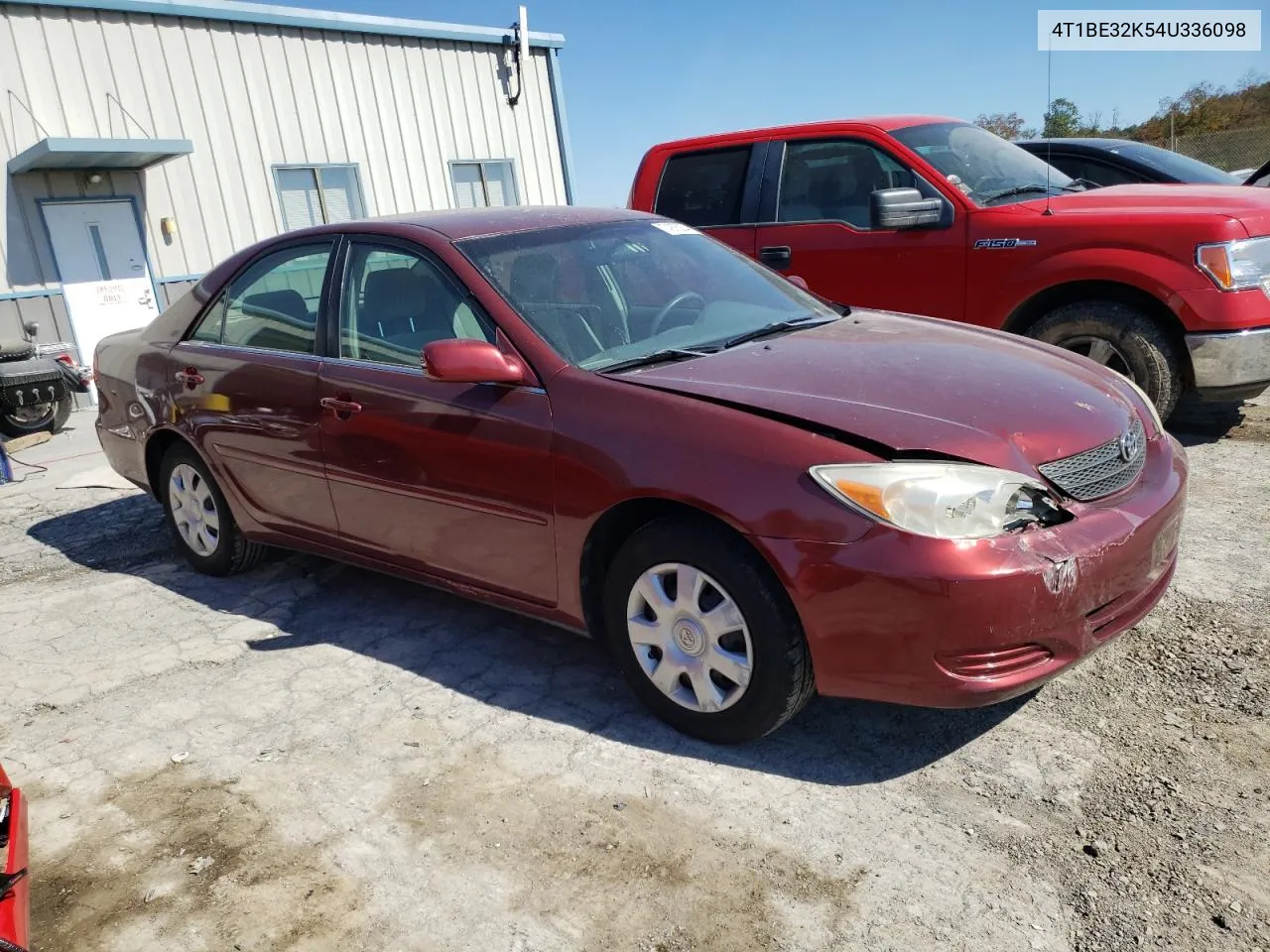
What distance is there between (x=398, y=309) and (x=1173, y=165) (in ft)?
22.5

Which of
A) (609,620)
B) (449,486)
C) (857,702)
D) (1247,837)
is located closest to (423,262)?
(449,486)

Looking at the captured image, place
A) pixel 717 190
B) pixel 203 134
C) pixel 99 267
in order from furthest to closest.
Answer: pixel 203 134, pixel 99 267, pixel 717 190

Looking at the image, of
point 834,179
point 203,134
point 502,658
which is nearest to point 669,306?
point 502,658

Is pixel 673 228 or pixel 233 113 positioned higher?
pixel 233 113

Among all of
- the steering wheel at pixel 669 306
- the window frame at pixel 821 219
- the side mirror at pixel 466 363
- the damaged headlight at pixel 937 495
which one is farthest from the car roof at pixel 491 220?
the window frame at pixel 821 219

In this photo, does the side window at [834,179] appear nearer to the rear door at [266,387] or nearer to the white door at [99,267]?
the rear door at [266,387]

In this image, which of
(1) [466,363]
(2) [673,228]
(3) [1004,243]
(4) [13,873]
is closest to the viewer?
(4) [13,873]

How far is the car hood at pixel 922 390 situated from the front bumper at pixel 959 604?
0.25m

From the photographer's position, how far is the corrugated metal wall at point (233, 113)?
10414 millimetres

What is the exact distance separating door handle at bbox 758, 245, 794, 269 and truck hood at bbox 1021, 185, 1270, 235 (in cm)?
145

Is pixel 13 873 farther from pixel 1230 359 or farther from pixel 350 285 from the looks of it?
pixel 1230 359

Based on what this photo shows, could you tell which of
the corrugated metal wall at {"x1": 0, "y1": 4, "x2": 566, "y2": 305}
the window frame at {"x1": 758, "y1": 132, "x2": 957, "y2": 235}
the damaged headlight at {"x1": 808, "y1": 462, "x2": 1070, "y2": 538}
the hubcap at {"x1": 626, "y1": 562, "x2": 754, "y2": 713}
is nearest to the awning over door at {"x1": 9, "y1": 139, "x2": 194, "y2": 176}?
the corrugated metal wall at {"x1": 0, "y1": 4, "x2": 566, "y2": 305}

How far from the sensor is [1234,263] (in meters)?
5.06

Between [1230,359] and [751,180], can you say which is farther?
[751,180]
